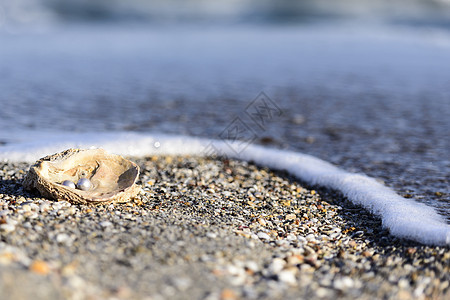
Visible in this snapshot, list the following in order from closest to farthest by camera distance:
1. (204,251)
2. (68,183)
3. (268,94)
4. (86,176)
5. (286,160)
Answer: (204,251), (68,183), (86,176), (286,160), (268,94)

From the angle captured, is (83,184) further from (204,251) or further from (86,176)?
(204,251)

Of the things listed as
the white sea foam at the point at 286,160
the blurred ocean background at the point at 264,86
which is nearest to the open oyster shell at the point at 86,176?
the white sea foam at the point at 286,160

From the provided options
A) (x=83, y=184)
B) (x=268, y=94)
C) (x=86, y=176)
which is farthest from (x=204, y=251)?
(x=268, y=94)

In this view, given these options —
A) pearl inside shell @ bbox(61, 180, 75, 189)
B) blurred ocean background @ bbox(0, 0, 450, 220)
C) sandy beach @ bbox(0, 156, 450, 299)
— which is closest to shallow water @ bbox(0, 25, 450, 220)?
blurred ocean background @ bbox(0, 0, 450, 220)

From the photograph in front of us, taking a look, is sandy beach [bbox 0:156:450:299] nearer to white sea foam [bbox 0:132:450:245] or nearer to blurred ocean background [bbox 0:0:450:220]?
white sea foam [bbox 0:132:450:245]

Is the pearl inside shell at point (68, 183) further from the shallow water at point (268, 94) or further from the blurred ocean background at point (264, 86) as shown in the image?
the shallow water at point (268, 94)
